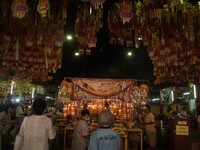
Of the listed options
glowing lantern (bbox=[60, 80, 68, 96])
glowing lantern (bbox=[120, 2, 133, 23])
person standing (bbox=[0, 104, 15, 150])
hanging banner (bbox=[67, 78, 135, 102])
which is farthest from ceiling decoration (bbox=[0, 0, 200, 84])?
hanging banner (bbox=[67, 78, 135, 102])

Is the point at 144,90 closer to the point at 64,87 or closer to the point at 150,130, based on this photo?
the point at 150,130

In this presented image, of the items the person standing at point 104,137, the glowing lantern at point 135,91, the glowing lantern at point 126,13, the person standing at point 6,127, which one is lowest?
the person standing at point 6,127

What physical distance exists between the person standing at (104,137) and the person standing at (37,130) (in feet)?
3.24

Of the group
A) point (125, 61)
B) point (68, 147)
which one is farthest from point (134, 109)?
point (125, 61)

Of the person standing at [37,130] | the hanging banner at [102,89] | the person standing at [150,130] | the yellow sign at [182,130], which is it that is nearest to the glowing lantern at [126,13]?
the person standing at [37,130]

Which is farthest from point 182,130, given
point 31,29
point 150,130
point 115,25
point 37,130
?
point 31,29

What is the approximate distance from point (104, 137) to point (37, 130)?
1.26 meters

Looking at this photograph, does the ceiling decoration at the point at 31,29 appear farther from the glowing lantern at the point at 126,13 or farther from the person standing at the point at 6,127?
the person standing at the point at 6,127

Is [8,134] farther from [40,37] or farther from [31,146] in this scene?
[31,146]

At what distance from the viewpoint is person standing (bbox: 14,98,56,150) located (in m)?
4.12

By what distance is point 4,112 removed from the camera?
12031 mm

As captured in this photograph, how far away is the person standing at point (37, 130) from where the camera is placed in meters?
4.12

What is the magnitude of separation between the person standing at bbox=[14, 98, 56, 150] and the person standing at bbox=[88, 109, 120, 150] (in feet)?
3.24

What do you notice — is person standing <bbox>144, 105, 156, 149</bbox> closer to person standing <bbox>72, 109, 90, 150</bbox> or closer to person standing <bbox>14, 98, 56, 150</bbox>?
person standing <bbox>72, 109, 90, 150</bbox>
